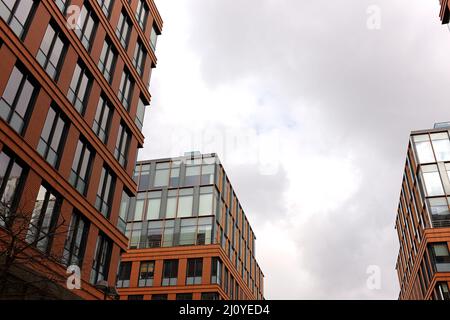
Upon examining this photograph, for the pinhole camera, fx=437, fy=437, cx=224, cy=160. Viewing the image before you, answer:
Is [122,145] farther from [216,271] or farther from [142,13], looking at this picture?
[216,271]

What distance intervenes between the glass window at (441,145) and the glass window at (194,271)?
28.3 metres

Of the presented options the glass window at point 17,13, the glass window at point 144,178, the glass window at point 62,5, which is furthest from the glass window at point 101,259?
the glass window at point 144,178

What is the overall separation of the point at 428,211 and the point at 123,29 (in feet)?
114

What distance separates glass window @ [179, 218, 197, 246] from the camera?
160ft

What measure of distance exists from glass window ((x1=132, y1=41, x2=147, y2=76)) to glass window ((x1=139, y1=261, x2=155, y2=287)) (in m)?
23.7

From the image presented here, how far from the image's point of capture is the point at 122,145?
29906 mm

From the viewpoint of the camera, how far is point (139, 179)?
180 ft

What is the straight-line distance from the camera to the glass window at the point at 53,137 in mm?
21281

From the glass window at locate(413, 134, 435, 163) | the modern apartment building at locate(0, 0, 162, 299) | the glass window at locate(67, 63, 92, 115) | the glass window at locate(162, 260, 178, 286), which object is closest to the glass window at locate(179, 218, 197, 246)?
the glass window at locate(162, 260, 178, 286)

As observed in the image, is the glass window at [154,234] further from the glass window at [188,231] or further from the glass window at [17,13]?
the glass window at [17,13]

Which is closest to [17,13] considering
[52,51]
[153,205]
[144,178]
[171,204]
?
[52,51]

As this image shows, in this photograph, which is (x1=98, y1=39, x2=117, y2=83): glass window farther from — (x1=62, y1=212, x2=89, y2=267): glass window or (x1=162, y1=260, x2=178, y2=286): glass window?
(x1=162, y1=260, x2=178, y2=286): glass window
